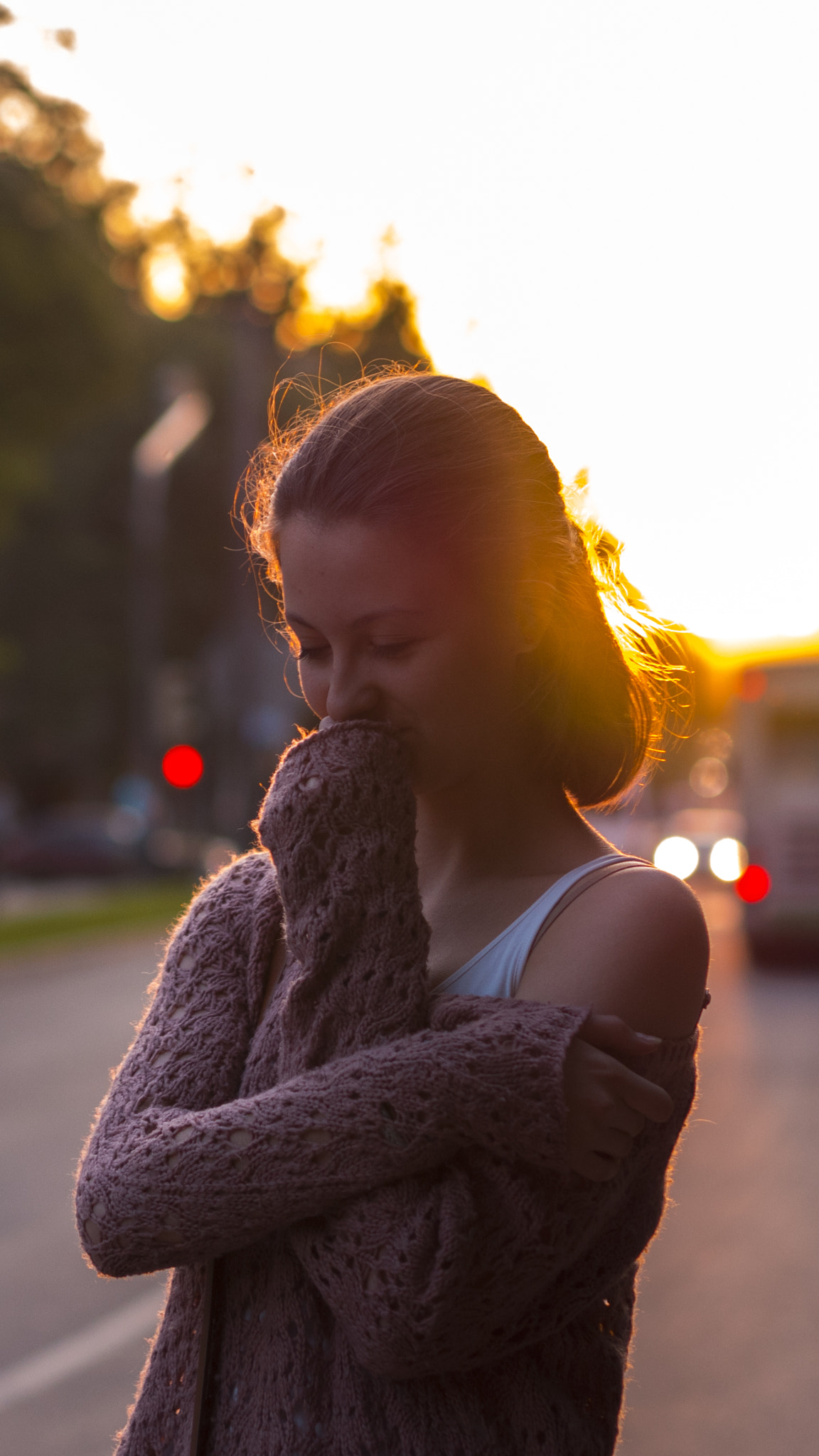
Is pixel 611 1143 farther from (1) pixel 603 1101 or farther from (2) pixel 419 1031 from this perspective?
(2) pixel 419 1031

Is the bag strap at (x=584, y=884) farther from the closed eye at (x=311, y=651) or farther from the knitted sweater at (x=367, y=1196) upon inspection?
the closed eye at (x=311, y=651)

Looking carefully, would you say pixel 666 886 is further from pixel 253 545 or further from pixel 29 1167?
pixel 29 1167

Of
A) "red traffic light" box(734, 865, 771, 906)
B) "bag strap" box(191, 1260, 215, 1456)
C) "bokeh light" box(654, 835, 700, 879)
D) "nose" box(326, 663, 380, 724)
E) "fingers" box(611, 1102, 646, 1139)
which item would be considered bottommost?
"bokeh light" box(654, 835, 700, 879)

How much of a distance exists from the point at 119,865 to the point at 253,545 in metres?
38.7

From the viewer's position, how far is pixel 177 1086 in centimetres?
174

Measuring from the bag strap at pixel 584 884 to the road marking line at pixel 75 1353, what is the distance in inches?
159

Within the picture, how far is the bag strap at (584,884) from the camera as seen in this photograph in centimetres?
164

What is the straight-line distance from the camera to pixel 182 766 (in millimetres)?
26344

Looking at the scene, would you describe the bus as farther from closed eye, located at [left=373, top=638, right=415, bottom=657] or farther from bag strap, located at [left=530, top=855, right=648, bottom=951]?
closed eye, located at [left=373, top=638, right=415, bottom=657]

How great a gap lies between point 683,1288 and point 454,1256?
4828 mm

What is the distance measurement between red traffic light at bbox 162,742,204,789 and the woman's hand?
25058mm

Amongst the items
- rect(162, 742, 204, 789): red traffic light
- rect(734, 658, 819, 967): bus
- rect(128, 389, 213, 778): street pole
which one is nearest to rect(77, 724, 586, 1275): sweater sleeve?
rect(734, 658, 819, 967): bus

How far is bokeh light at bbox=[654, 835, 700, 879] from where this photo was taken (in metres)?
27.4

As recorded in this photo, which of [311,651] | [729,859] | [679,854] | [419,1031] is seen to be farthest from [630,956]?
[679,854]
